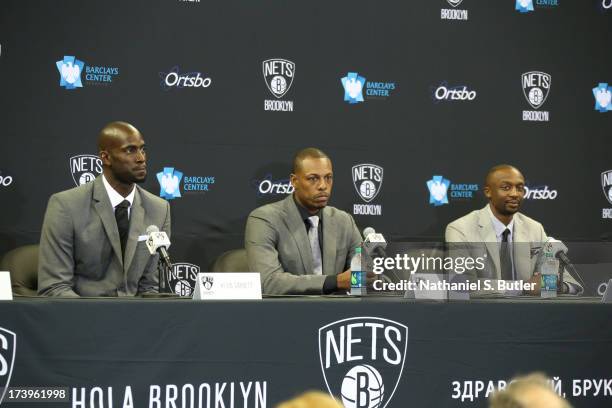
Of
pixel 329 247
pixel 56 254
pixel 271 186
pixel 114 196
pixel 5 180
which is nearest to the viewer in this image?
pixel 56 254

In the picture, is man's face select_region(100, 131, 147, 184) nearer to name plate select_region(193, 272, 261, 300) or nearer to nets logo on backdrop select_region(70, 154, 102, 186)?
nets logo on backdrop select_region(70, 154, 102, 186)

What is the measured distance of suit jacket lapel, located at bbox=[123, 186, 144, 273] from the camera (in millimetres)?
4688

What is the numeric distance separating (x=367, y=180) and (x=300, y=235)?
1.36 m

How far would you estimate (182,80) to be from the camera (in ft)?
20.3

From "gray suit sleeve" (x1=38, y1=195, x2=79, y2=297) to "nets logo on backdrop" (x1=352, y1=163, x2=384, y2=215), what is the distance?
7.72 feet

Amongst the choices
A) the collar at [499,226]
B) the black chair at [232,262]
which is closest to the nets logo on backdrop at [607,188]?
the collar at [499,226]

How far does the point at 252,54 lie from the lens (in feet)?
20.7

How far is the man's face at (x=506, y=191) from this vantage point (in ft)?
19.6

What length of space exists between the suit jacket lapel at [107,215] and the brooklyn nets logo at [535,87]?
336cm

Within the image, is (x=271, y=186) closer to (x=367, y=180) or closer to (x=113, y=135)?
(x=367, y=180)

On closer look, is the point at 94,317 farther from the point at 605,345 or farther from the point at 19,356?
the point at 605,345

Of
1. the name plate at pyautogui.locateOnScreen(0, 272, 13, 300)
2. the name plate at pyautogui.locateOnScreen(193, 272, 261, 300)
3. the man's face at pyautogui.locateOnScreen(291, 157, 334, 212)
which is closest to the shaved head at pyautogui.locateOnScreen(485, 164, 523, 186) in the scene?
the man's face at pyautogui.locateOnScreen(291, 157, 334, 212)

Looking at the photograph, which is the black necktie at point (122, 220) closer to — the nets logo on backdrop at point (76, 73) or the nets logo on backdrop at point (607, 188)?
the nets logo on backdrop at point (76, 73)

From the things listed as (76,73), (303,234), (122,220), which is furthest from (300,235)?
(76,73)
